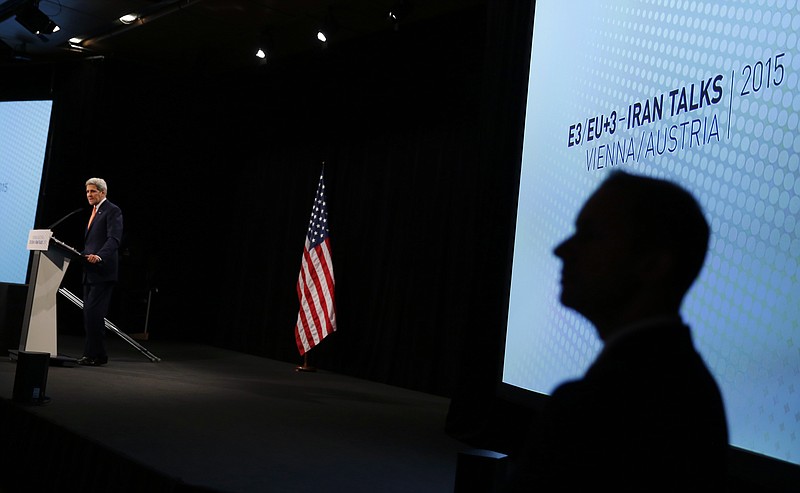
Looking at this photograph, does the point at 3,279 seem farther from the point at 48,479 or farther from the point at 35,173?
the point at 48,479

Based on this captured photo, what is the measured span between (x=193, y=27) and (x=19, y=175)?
9.48ft

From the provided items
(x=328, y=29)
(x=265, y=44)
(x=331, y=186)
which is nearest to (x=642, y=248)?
(x=328, y=29)

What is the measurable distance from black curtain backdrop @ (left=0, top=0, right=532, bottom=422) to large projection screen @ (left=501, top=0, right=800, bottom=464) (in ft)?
1.04

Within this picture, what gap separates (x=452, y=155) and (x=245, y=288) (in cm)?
361

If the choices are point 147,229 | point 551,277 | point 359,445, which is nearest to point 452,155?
point 359,445

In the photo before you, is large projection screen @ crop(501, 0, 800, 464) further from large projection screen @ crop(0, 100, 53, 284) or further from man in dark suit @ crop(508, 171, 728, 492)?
large projection screen @ crop(0, 100, 53, 284)

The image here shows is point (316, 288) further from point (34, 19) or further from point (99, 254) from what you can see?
point (34, 19)

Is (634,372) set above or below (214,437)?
above

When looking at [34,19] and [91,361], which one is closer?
[91,361]

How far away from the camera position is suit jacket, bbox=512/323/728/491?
828mm

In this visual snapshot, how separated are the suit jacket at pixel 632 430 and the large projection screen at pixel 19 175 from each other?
29.5ft

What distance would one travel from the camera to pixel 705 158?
2.04 m

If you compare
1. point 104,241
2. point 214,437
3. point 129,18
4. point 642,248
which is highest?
point 129,18

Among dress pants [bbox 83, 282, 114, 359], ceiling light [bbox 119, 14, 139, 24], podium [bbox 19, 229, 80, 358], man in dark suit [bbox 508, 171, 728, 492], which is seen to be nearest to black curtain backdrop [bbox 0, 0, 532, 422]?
ceiling light [bbox 119, 14, 139, 24]
